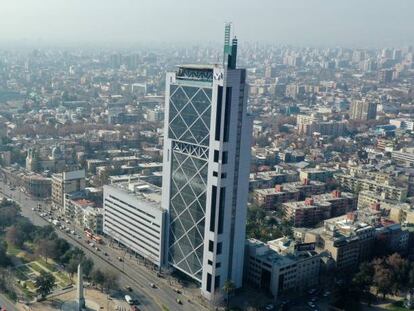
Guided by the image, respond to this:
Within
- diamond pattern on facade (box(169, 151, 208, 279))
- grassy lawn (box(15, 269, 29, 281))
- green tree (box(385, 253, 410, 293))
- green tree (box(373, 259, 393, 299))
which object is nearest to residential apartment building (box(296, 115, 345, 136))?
green tree (box(385, 253, 410, 293))

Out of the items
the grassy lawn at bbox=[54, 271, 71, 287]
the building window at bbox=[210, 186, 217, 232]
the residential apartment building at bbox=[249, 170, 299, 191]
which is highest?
the building window at bbox=[210, 186, 217, 232]

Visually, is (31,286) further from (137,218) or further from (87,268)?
(137,218)

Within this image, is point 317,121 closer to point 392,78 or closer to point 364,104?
point 364,104

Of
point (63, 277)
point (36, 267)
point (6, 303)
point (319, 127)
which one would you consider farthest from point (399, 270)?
point (319, 127)

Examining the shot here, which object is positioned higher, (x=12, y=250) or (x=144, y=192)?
(x=144, y=192)

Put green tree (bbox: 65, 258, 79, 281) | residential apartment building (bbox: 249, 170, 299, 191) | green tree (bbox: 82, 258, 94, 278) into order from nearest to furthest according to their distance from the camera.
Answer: green tree (bbox: 82, 258, 94, 278) < green tree (bbox: 65, 258, 79, 281) < residential apartment building (bbox: 249, 170, 299, 191)

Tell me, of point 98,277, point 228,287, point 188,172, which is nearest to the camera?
point 228,287

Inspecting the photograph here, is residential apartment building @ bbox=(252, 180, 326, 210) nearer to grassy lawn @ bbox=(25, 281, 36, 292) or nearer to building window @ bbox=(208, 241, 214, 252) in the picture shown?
building window @ bbox=(208, 241, 214, 252)

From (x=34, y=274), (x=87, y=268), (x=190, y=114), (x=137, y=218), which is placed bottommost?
(x=34, y=274)

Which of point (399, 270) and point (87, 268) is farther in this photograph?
point (399, 270)
